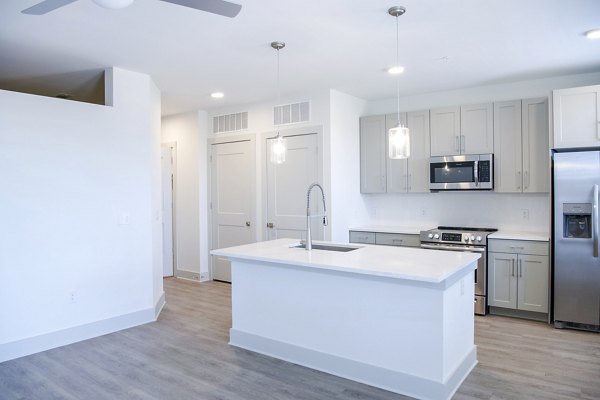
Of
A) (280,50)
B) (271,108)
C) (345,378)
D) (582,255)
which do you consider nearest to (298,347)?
(345,378)

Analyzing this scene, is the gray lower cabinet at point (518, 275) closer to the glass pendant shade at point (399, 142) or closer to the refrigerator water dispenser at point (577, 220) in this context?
the refrigerator water dispenser at point (577, 220)

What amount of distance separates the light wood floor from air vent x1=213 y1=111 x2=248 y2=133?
291 cm

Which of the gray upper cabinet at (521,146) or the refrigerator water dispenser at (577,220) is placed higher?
the gray upper cabinet at (521,146)

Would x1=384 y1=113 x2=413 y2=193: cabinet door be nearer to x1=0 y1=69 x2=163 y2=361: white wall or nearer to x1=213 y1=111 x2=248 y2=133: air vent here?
x1=213 y1=111 x2=248 y2=133: air vent

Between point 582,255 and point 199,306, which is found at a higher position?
A: point 582,255

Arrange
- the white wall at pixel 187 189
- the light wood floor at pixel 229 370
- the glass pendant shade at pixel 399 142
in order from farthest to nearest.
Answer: the white wall at pixel 187 189, the glass pendant shade at pixel 399 142, the light wood floor at pixel 229 370

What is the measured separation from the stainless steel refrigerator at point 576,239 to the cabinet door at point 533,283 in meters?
0.13

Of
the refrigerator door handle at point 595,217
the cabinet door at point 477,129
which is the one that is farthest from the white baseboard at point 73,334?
the refrigerator door handle at point 595,217

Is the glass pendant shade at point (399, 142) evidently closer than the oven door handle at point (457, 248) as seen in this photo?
Yes

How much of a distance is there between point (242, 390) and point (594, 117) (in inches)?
156

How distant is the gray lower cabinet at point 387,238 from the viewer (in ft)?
16.6

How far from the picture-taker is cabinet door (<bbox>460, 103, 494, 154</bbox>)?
4832 mm

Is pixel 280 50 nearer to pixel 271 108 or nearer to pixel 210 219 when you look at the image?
pixel 271 108

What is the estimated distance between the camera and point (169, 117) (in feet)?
22.1
